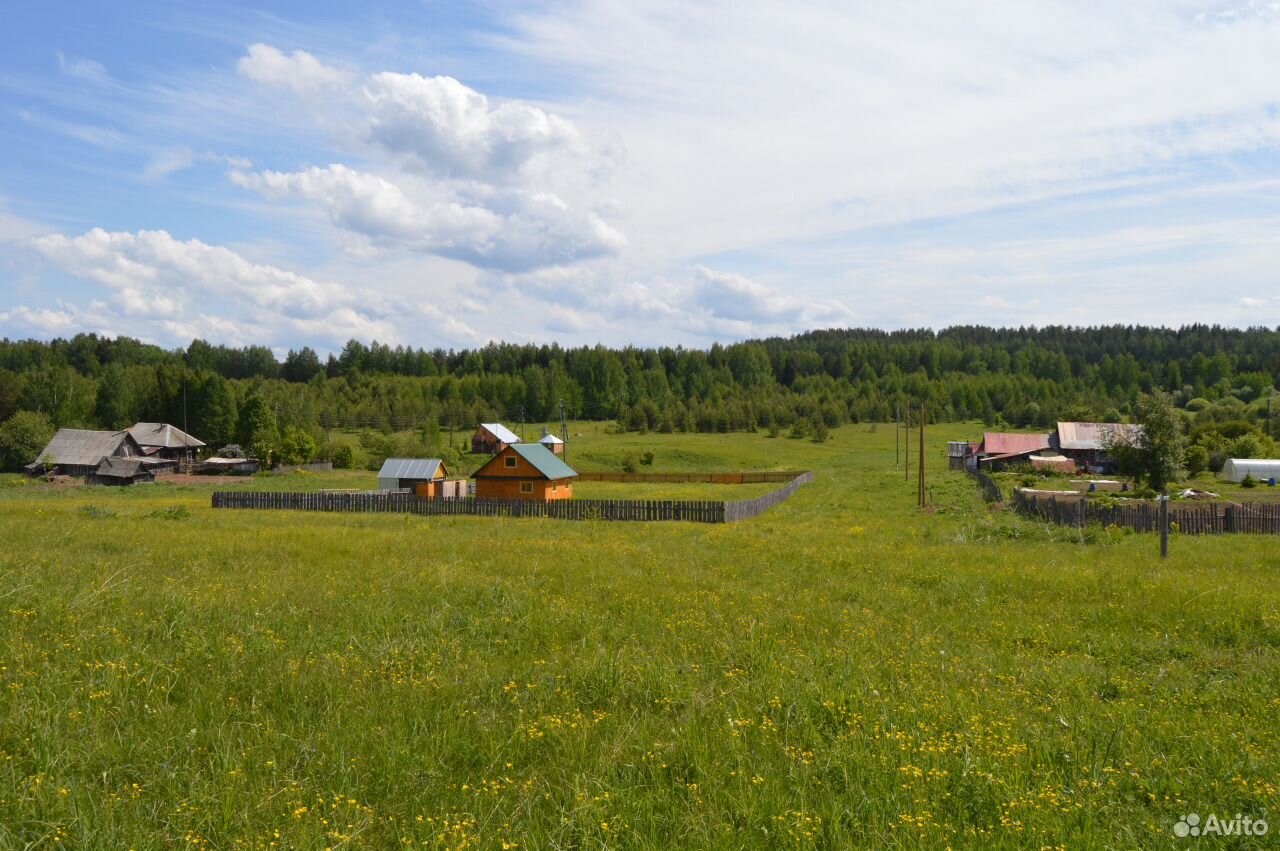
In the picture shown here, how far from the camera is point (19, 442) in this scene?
258ft

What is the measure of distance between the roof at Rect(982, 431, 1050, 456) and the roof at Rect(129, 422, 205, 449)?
90467mm

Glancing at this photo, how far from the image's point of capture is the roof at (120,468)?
6969 centimetres

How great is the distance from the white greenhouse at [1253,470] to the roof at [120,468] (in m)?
96.9

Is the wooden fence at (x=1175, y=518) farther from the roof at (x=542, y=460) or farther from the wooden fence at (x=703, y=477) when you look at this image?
the wooden fence at (x=703, y=477)

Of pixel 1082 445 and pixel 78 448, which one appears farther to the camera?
pixel 1082 445

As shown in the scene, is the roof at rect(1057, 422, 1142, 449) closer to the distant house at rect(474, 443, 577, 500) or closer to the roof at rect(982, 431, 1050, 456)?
the roof at rect(982, 431, 1050, 456)

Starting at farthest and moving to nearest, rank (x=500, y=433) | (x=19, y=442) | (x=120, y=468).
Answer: (x=500, y=433) → (x=19, y=442) → (x=120, y=468)

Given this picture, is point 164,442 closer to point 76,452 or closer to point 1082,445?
point 76,452

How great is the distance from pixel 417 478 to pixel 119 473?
37.9 meters

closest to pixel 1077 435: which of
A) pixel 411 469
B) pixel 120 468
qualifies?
pixel 411 469

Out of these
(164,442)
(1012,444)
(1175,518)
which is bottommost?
(1175,518)

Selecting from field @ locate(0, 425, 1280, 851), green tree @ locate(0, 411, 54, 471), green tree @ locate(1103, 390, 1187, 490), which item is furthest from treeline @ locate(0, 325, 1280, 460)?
field @ locate(0, 425, 1280, 851)

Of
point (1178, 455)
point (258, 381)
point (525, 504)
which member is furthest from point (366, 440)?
point (1178, 455)

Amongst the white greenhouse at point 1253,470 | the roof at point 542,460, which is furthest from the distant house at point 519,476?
the white greenhouse at point 1253,470
